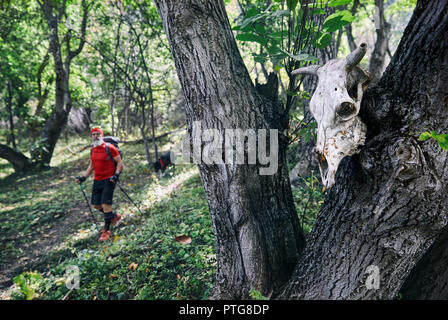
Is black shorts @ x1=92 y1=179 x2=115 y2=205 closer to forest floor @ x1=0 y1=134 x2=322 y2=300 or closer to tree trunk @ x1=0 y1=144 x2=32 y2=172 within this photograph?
forest floor @ x1=0 y1=134 x2=322 y2=300

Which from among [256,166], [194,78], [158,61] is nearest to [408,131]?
[256,166]

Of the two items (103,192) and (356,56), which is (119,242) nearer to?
(103,192)

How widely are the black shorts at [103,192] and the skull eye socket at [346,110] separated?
4.65 meters

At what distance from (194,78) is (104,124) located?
13.2 meters

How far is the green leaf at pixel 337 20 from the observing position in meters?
1.50

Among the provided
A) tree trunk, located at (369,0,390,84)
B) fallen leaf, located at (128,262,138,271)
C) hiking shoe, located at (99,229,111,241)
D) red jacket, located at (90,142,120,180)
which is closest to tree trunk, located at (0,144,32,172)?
red jacket, located at (90,142,120,180)

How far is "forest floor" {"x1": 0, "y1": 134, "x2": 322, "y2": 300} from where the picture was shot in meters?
3.12

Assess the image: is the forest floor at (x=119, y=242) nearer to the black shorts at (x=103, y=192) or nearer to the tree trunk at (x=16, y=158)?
the black shorts at (x=103, y=192)

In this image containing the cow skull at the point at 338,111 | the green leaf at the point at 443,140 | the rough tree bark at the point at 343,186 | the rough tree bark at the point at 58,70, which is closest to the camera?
the green leaf at the point at 443,140

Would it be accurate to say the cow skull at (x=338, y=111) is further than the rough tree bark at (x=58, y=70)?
No

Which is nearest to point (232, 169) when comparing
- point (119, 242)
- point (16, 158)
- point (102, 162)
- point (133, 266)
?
point (133, 266)

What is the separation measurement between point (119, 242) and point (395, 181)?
4.21m

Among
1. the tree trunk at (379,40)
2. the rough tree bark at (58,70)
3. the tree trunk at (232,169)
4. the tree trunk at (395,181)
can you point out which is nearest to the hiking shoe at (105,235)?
the tree trunk at (232,169)

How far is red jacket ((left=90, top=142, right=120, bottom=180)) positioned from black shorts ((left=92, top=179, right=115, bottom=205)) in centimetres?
12
